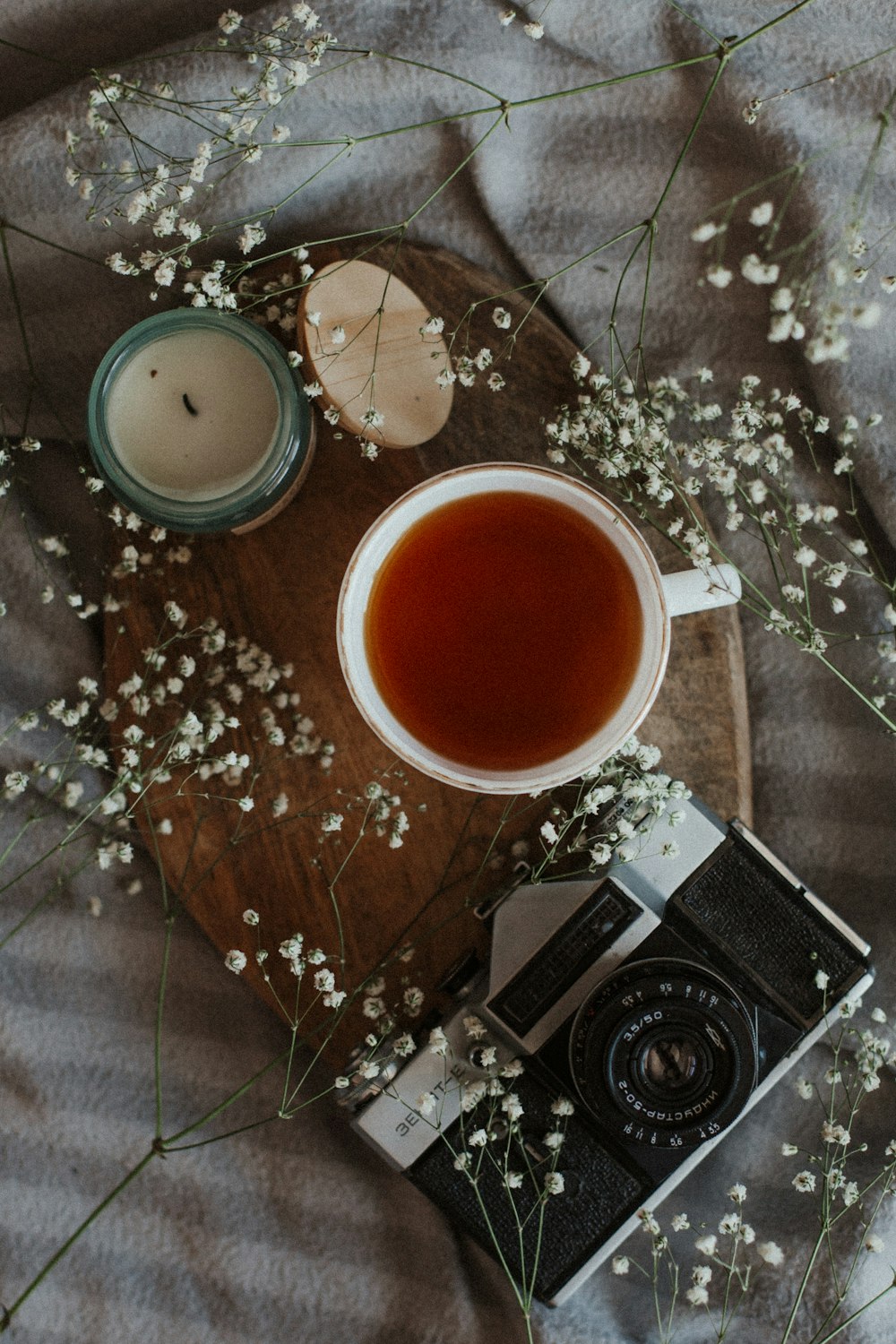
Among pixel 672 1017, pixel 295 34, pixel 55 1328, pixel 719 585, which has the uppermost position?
pixel 295 34

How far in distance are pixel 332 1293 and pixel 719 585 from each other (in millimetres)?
674

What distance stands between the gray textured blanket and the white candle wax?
10 cm

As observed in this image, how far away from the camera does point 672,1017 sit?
0.72m

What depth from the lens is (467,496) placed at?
77 cm

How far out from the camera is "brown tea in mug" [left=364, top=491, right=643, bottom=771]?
777 millimetres

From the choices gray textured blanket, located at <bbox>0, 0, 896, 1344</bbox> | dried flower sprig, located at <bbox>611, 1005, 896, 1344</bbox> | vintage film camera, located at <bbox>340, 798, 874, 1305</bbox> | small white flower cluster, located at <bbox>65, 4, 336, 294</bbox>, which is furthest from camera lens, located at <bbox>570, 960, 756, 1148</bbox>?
small white flower cluster, located at <bbox>65, 4, 336, 294</bbox>

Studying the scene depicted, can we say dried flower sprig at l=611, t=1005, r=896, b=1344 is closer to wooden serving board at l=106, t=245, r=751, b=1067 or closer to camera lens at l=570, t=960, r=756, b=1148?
camera lens at l=570, t=960, r=756, b=1148

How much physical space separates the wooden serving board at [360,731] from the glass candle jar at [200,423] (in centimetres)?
4

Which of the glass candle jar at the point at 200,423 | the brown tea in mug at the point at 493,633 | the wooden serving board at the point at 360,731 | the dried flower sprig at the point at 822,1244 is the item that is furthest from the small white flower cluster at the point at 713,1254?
the glass candle jar at the point at 200,423

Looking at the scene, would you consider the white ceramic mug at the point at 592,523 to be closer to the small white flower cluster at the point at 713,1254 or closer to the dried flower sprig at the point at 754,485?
the dried flower sprig at the point at 754,485

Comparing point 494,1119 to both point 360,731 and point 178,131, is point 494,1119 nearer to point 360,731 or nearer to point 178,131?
point 360,731

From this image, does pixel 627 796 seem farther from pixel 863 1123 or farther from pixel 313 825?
pixel 863 1123

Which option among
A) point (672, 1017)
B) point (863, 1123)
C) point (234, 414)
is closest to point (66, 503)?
point (234, 414)

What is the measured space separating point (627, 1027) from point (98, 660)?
525 millimetres
